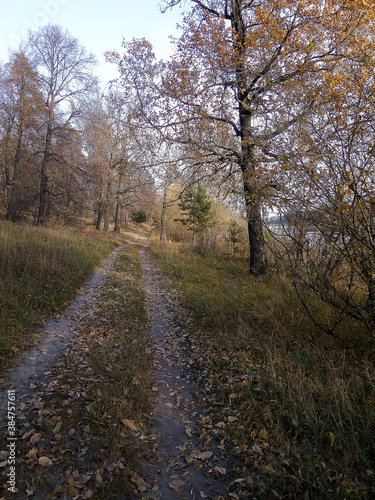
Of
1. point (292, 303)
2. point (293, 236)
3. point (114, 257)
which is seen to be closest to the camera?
point (293, 236)

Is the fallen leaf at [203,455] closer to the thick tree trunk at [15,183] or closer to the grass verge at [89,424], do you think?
the grass verge at [89,424]

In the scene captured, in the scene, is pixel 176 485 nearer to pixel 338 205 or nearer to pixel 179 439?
pixel 179 439

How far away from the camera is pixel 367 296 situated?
185 inches

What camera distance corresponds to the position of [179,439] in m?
3.54

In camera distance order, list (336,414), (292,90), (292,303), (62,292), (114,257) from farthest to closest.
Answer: (114,257) → (62,292) → (292,303) → (292,90) → (336,414)

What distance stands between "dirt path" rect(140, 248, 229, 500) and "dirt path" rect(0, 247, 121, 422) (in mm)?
1764

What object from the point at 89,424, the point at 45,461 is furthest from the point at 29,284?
the point at 45,461

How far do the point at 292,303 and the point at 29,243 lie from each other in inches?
358

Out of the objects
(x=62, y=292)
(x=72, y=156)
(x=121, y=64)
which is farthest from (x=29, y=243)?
(x=72, y=156)

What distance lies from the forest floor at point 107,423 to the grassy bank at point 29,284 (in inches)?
15.3

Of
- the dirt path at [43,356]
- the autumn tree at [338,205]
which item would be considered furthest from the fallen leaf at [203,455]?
the autumn tree at [338,205]

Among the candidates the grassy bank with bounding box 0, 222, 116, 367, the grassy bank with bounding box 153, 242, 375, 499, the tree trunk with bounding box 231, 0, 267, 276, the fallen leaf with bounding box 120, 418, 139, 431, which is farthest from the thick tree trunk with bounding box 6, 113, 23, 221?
the fallen leaf with bounding box 120, 418, 139, 431

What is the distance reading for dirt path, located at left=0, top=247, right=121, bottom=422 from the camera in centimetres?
392

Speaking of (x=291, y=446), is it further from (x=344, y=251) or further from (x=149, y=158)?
(x=149, y=158)
